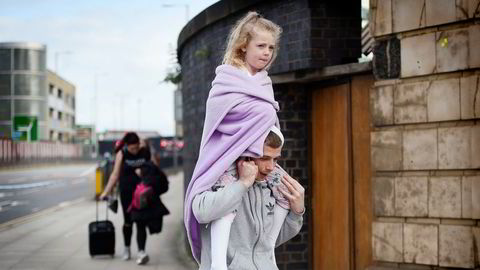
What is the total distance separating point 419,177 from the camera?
5.67m

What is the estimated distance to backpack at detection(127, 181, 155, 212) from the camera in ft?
29.8

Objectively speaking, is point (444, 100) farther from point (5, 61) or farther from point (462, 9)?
point (5, 61)

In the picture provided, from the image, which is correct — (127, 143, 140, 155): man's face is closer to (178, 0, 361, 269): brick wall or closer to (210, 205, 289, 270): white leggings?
(178, 0, 361, 269): brick wall

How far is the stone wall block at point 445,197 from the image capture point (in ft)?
17.7

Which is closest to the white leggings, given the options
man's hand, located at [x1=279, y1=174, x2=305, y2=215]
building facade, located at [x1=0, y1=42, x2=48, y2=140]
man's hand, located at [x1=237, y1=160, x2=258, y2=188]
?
man's hand, located at [x1=237, y1=160, x2=258, y2=188]

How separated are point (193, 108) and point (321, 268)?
359 cm

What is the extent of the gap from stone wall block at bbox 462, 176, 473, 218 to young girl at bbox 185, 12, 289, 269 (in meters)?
2.96

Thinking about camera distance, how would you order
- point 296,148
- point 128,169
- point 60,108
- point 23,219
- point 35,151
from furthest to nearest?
1. point 60,108
2. point 35,151
3. point 23,219
4. point 128,169
5. point 296,148

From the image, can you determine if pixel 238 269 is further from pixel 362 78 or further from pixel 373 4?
pixel 362 78

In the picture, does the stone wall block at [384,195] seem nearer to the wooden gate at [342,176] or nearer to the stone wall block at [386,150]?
the stone wall block at [386,150]

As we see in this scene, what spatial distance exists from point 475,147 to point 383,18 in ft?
4.37

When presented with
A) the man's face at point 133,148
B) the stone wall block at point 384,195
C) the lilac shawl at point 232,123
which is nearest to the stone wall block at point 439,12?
the stone wall block at point 384,195

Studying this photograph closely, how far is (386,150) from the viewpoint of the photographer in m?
5.93

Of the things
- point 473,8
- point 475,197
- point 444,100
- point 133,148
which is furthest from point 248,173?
point 133,148
